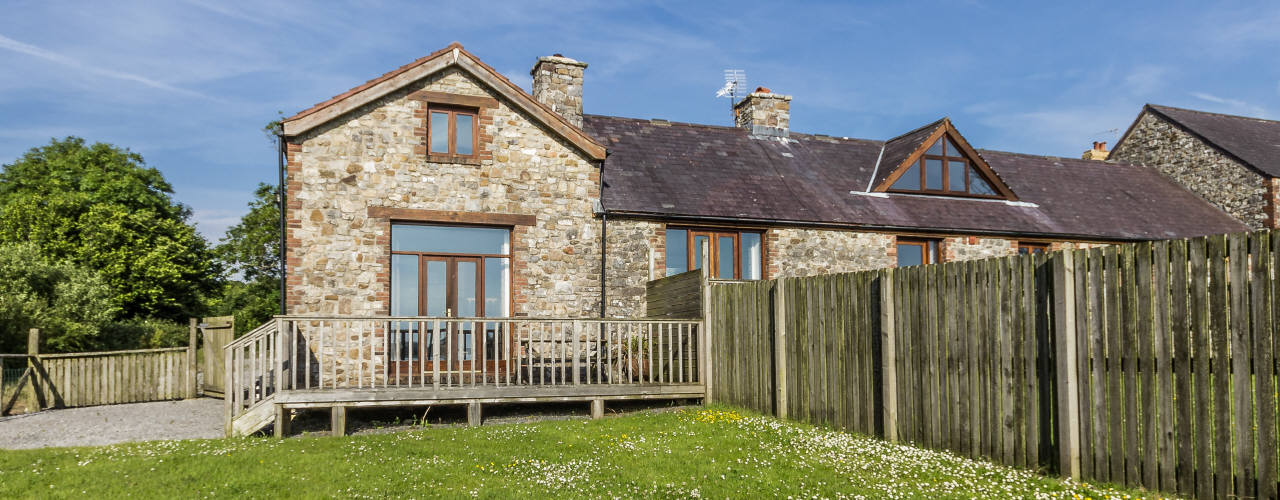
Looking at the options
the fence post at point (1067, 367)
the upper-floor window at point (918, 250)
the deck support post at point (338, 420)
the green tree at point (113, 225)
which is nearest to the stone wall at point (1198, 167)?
the upper-floor window at point (918, 250)

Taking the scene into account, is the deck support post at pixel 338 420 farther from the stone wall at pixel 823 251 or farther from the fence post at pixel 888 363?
the stone wall at pixel 823 251

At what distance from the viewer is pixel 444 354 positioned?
14.2 m

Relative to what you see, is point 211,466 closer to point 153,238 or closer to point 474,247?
point 474,247

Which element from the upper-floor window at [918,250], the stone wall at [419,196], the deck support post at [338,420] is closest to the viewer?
the deck support post at [338,420]

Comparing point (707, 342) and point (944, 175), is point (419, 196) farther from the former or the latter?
point (944, 175)

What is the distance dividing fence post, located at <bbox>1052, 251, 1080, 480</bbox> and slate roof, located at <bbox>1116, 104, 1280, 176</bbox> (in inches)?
750

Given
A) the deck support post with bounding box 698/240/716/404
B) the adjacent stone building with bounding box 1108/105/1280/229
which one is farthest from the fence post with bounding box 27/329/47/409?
the adjacent stone building with bounding box 1108/105/1280/229

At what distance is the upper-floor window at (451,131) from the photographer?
15000mm

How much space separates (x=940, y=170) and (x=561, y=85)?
28.8ft

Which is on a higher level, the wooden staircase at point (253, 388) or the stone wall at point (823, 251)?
the stone wall at point (823, 251)

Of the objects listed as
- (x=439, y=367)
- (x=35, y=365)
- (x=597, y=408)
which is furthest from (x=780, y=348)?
A: (x=35, y=365)

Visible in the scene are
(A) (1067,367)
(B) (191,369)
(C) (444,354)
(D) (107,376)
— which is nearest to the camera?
(A) (1067,367)

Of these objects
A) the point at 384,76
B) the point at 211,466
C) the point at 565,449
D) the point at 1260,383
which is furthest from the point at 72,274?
the point at 1260,383

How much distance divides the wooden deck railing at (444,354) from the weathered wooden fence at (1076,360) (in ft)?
11.2
